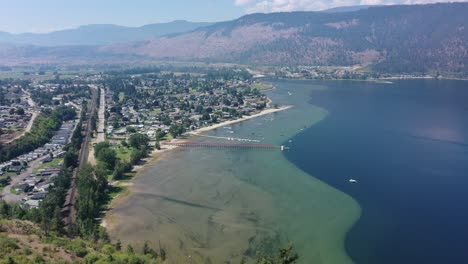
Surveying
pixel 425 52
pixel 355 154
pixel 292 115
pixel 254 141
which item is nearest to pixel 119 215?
pixel 254 141

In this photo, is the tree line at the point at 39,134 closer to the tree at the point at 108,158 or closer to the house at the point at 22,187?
the house at the point at 22,187

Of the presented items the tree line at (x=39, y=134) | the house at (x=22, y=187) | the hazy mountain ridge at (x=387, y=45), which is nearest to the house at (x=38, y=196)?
the house at (x=22, y=187)

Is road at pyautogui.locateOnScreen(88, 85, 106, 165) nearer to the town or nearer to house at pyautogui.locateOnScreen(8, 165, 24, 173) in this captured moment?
the town

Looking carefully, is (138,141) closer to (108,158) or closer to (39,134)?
(108,158)

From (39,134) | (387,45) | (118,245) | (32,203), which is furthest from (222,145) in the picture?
(387,45)

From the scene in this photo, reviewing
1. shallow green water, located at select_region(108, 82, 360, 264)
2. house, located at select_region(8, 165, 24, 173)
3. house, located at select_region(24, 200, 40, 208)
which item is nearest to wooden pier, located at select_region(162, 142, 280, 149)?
shallow green water, located at select_region(108, 82, 360, 264)

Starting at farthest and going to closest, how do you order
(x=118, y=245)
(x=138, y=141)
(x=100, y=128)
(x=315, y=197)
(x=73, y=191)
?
(x=100, y=128), (x=138, y=141), (x=73, y=191), (x=315, y=197), (x=118, y=245)

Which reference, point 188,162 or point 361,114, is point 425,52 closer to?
point 361,114
